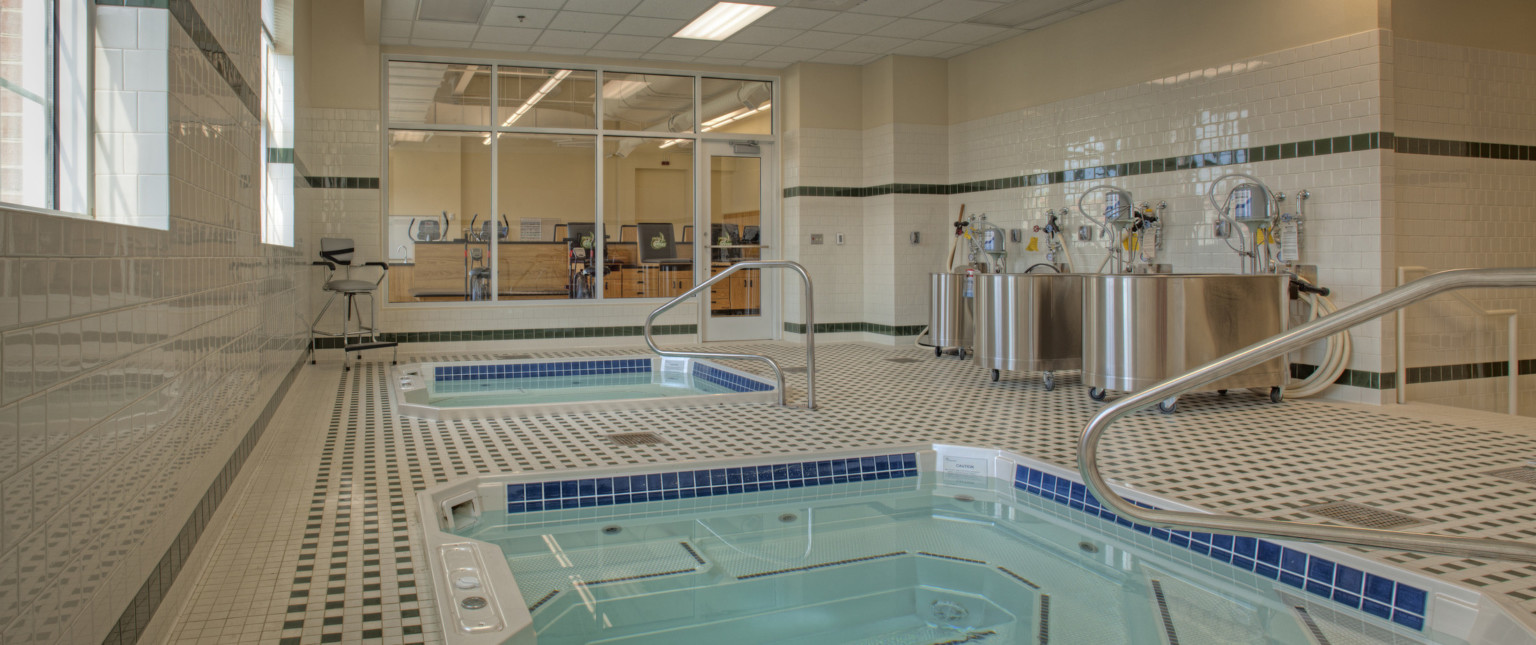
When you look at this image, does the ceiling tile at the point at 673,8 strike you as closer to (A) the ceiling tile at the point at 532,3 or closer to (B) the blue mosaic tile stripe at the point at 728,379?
(A) the ceiling tile at the point at 532,3

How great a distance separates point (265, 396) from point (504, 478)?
1692 millimetres

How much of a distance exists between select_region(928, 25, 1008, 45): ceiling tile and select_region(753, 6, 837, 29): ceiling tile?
1.14 metres

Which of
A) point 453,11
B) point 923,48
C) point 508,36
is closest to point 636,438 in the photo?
point 453,11

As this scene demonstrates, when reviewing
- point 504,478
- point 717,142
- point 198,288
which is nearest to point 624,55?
point 717,142

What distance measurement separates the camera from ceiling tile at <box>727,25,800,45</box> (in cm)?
787

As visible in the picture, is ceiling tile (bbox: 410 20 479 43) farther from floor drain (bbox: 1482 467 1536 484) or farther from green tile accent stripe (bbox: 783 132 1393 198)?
floor drain (bbox: 1482 467 1536 484)

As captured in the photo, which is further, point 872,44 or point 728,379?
point 872,44

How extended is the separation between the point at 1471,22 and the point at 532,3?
6.07 metres

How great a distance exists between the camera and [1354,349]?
554 cm

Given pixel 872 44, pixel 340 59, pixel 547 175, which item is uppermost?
pixel 872 44

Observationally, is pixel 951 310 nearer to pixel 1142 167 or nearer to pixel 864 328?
pixel 1142 167

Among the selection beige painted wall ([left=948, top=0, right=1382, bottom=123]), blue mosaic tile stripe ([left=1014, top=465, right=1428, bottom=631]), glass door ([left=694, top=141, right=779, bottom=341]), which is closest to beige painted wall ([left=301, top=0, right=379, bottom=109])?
glass door ([left=694, top=141, right=779, bottom=341])

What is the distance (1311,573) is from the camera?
2.67 m

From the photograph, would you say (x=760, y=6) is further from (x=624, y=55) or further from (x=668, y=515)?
(x=668, y=515)
